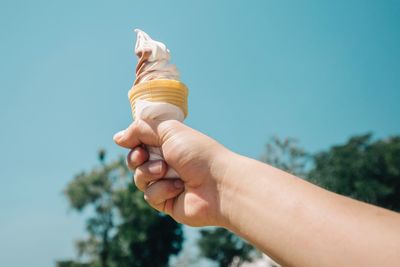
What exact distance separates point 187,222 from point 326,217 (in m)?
1.48

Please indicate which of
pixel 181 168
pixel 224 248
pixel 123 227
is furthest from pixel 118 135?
pixel 224 248

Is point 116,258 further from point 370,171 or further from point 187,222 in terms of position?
point 187,222

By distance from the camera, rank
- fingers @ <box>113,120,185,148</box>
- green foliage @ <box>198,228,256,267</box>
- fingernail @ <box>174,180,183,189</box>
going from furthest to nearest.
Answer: green foliage @ <box>198,228,256,267</box> → fingernail @ <box>174,180,183,189</box> → fingers @ <box>113,120,185,148</box>

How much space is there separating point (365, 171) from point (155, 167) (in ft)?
174

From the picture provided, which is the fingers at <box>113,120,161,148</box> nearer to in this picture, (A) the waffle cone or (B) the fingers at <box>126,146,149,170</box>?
(B) the fingers at <box>126,146,149,170</box>

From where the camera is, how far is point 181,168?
3531 millimetres

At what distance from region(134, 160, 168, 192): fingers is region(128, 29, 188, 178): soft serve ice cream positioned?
0.07 meters

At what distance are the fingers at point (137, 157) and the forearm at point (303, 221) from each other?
0.93 meters

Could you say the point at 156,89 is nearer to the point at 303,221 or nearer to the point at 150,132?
the point at 150,132

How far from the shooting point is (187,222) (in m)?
3.69

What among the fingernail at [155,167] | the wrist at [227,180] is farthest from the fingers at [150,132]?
the wrist at [227,180]


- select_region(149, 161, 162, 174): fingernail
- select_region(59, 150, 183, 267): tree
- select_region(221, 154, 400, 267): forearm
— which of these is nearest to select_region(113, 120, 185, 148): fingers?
select_region(149, 161, 162, 174): fingernail

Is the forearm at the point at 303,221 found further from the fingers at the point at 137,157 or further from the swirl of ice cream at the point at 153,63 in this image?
the swirl of ice cream at the point at 153,63

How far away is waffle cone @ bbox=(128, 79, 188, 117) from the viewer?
11.9ft
